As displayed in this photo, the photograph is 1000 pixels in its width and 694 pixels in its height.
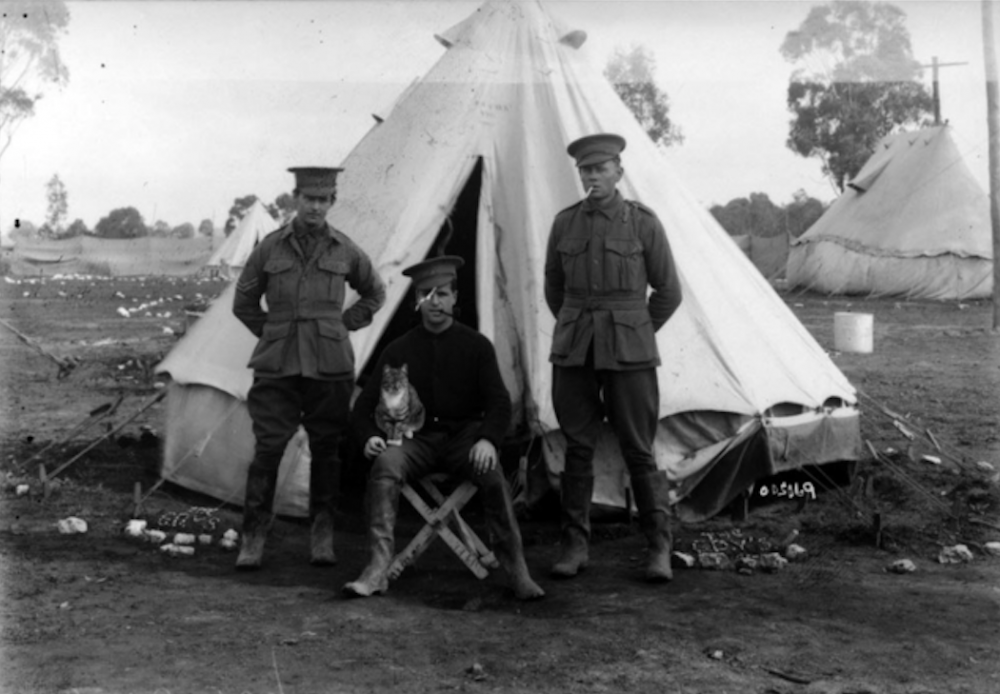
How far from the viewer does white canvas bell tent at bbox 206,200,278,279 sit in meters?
35.2

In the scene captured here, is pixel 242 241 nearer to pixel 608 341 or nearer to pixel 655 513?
pixel 608 341

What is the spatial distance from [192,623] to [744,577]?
2.32 metres

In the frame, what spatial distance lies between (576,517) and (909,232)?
19.3m

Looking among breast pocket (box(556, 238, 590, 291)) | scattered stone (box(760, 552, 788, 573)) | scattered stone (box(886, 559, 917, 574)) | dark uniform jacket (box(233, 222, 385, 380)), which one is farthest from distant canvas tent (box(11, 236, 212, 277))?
scattered stone (box(886, 559, 917, 574))

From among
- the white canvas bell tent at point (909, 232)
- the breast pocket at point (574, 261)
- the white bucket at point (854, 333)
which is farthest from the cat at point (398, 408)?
the white canvas bell tent at point (909, 232)

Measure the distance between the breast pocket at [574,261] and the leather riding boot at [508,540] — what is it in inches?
39.8

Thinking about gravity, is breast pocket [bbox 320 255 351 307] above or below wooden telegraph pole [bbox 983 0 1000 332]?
below

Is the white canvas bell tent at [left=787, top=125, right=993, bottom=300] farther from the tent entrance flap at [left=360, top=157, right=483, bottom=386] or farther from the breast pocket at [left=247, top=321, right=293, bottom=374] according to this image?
the breast pocket at [left=247, top=321, right=293, bottom=374]

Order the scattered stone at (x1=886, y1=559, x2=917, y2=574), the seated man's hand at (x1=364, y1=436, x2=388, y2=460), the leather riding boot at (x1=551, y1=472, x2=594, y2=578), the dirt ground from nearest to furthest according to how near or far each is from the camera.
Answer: the dirt ground → the seated man's hand at (x1=364, y1=436, x2=388, y2=460) → the scattered stone at (x1=886, y1=559, x2=917, y2=574) → the leather riding boot at (x1=551, y1=472, x2=594, y2=578)

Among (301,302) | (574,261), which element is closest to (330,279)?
(301,302)

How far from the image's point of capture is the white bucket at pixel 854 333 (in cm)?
1308

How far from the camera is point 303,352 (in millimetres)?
5480

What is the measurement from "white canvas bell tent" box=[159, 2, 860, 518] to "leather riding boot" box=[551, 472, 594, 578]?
0.59 m

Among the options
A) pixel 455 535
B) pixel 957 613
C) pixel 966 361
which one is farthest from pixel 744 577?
pixel 966 361
